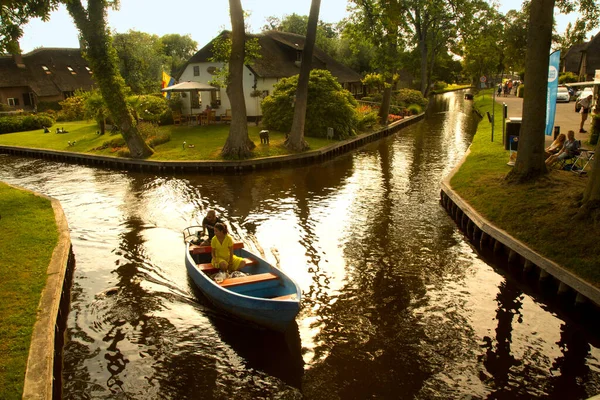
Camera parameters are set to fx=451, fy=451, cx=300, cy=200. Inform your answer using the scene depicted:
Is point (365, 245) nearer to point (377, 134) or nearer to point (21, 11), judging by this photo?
point (21, 11)

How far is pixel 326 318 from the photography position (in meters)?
10.3

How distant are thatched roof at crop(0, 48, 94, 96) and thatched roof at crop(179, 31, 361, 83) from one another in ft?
89.7

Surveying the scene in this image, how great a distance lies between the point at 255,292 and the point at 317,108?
24.5 m

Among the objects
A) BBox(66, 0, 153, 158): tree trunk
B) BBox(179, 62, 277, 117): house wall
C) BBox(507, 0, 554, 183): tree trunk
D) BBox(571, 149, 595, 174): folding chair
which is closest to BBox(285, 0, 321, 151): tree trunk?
BBox(66, 0, 153, 158): tree trunk

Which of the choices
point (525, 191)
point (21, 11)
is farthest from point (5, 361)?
point (21, 11)

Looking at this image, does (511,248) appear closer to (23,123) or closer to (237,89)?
(237,89)

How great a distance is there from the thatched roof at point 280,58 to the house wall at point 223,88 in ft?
1.98

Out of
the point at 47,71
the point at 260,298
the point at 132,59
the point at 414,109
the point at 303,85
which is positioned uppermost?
the point at 132,59

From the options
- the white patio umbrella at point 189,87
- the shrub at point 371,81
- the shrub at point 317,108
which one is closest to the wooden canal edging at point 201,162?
the shrub at point 317,108

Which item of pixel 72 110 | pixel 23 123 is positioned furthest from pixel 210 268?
pixel 72 110

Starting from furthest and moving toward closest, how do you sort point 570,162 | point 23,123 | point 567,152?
point 23,123, point 570,162, point 567,152

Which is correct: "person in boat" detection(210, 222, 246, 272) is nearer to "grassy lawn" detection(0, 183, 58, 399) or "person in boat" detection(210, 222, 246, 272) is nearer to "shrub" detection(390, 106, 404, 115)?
"grassy lawn" detection(0, 183, 58, 399)

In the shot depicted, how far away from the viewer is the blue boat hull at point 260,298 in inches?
355

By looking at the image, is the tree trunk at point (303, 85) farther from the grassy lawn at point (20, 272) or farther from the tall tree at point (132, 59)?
the tall tree at point (132, 59)
